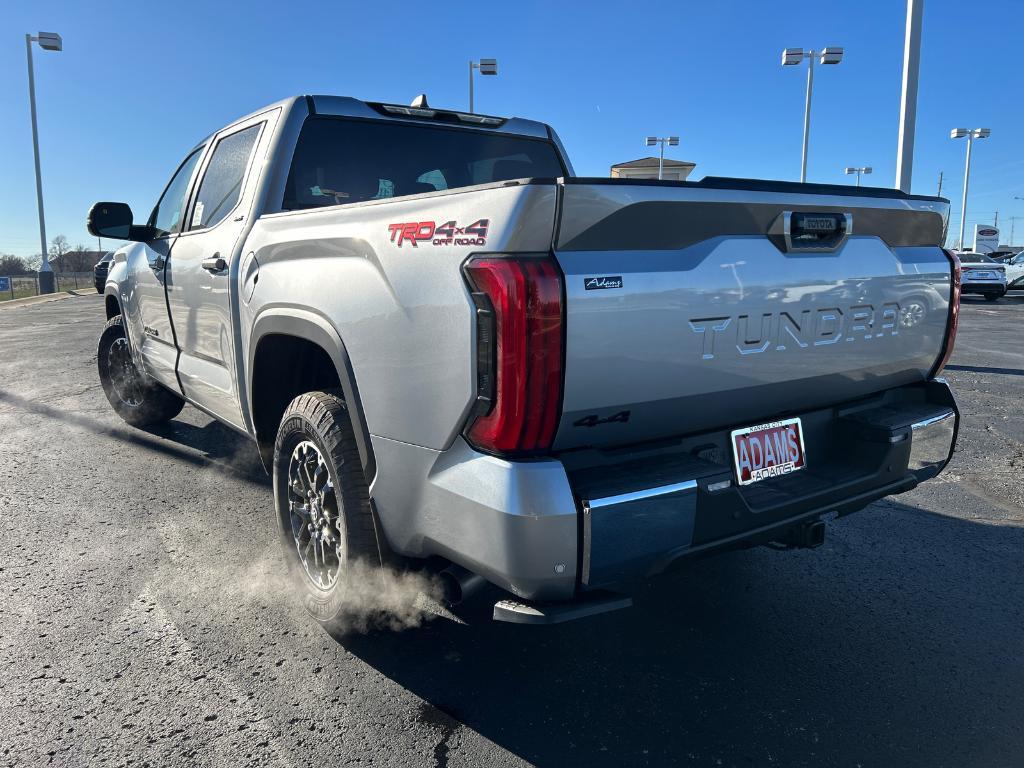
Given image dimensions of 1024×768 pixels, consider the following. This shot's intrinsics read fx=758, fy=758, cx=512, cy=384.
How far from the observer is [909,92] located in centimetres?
1013

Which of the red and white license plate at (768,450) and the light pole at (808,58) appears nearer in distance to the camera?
the red and white license plate at (768,450)

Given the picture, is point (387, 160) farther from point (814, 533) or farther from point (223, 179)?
point (814, 533)

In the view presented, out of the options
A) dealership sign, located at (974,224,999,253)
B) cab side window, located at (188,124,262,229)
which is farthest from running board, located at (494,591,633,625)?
dealership sign, located at (974,224,999,253)

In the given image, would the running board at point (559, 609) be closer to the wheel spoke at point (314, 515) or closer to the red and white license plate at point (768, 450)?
the red and white license plate at point (768, 450)

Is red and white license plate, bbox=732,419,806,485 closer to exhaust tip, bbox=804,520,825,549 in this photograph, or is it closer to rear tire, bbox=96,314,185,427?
exhaust tip, bbox=804,520,825,549

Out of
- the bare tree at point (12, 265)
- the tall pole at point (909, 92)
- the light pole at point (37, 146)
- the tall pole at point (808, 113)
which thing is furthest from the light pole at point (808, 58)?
the bare tree at point (12, 265)

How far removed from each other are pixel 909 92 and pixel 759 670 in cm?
997

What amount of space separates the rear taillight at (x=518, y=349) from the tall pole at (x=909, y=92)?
9.71 meters

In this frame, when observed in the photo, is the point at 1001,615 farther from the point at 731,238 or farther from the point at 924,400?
the point at 731,238

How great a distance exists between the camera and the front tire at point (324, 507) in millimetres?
2551

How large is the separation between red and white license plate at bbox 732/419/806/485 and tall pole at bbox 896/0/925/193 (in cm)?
877

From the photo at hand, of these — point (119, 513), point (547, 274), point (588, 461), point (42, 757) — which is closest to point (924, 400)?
point (588, 461)

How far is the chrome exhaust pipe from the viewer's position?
2236 millimetres

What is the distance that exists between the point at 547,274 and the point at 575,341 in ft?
0.62
